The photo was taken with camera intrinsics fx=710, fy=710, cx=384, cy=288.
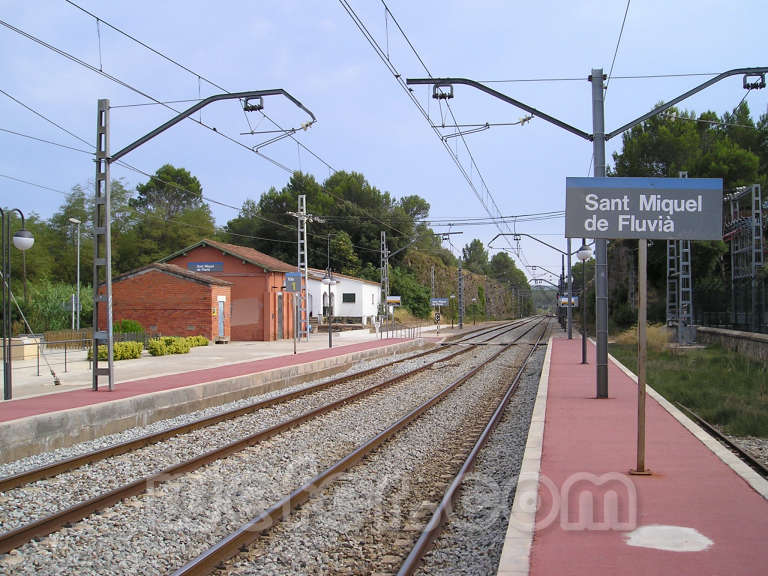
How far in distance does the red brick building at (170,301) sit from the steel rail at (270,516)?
76.7 feet

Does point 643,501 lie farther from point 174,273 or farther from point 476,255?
point 476,255

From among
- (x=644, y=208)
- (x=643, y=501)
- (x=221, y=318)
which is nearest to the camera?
(x=643, y=501)

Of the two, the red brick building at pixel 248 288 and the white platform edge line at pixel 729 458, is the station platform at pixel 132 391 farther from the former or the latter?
the red brick building at pixel 248 288

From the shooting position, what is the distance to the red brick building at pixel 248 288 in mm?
37750

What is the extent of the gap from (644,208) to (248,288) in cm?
3257

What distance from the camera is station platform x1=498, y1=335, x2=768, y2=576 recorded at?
15.7ft

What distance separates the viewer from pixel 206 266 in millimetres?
39406

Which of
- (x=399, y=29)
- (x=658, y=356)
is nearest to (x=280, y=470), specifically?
(x=399, y=29)

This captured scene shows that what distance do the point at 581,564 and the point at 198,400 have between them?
37.0 feet

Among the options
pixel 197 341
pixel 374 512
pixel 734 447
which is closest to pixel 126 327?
pixel 197 341

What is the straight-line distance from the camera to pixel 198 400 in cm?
1476

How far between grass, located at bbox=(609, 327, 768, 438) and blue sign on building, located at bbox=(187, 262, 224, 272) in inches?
852

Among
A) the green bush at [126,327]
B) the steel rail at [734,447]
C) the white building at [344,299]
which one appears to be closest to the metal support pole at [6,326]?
the steel rail at [734,447]

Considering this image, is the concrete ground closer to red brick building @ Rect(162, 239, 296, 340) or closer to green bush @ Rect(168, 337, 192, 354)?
green bush @ Rect(168, 337, 192, 354)
